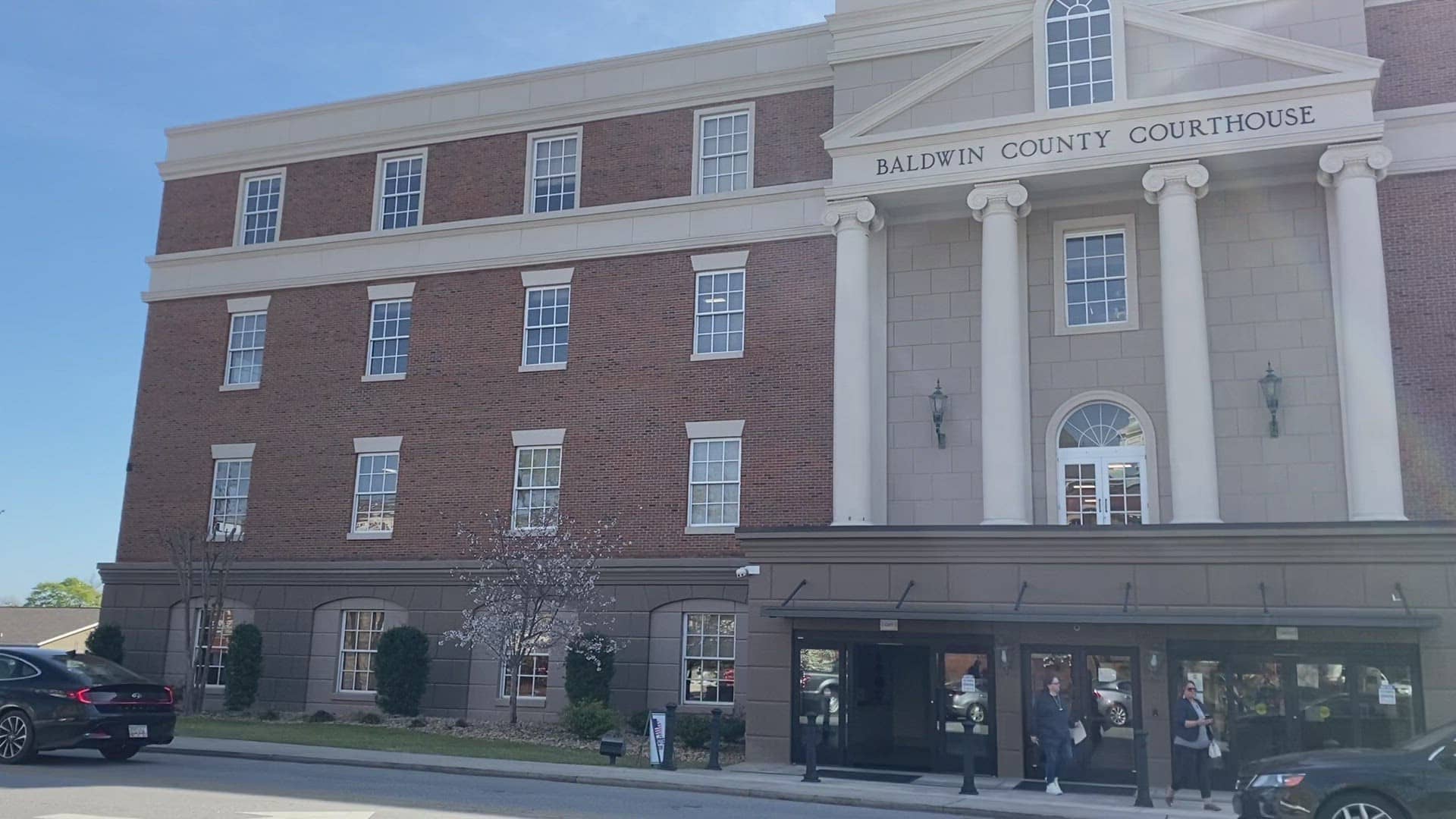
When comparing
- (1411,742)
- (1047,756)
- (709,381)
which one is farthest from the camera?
(709,381)

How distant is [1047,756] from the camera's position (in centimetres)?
1864

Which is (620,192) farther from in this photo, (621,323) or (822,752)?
(822,752)

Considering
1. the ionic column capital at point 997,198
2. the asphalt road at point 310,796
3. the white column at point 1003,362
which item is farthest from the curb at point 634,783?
the ionic column capital at point 997,198

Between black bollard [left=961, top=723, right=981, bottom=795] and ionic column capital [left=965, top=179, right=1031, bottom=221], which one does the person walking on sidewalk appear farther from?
ionic column capital [left=965, top=179, right=1031, bottom=221]

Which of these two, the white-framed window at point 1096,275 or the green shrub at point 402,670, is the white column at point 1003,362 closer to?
the white-framed window at point 1096,275

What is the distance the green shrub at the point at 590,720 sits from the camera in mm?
24141

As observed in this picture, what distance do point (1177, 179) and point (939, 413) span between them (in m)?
6.05

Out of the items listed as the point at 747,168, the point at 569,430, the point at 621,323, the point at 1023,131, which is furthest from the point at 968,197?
the point at 569,430

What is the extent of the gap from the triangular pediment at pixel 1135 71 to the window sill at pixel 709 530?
818 centimetres

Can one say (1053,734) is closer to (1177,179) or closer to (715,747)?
(715,747)

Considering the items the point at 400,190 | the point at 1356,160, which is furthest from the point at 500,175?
the point at 1356,160

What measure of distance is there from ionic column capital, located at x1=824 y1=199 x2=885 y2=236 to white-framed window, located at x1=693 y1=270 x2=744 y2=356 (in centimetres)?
336

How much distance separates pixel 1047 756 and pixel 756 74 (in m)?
16.3

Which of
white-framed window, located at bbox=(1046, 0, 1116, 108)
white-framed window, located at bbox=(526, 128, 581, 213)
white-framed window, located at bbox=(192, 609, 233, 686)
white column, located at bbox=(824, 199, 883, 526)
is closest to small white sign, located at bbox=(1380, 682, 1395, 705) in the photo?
white column, located at bbox=(824, 199, 883, 526)
